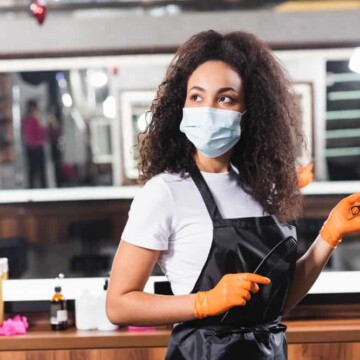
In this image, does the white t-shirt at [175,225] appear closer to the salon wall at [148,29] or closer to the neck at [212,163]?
the neck at [212,163]

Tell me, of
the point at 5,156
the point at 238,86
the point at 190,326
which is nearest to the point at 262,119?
the point at 238,86

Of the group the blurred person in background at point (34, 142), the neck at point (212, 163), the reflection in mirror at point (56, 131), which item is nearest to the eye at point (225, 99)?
the neck at point (212, 163)

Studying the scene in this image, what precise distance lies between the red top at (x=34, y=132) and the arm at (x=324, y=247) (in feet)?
8.57

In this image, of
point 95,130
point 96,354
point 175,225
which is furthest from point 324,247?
point 95,130

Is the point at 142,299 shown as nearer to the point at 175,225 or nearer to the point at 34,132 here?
the point at 175,225

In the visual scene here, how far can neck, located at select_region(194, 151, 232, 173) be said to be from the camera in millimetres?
1531

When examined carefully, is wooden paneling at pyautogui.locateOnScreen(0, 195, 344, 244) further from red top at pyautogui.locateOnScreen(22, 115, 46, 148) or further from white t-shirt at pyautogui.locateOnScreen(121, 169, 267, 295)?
white t-shirt at pyautogui.locateOnScreen(121, 169, 267, 295)

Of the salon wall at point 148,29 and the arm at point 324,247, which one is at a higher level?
the salon wall at point 148,29

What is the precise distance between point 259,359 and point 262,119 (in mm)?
624

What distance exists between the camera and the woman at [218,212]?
1.37 metres

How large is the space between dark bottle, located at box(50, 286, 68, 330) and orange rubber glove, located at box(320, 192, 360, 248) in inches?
54.3

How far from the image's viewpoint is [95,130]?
3658 millimetres

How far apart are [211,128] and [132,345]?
124cm

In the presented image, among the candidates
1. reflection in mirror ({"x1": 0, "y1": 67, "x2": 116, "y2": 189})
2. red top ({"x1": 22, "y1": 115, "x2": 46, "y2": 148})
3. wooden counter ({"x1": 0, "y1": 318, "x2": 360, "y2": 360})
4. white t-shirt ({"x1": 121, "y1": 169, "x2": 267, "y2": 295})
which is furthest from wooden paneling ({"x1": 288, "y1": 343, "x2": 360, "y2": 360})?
red top ({"x1": 22, "y1": 115, "x2": 46, "y2": 148})
